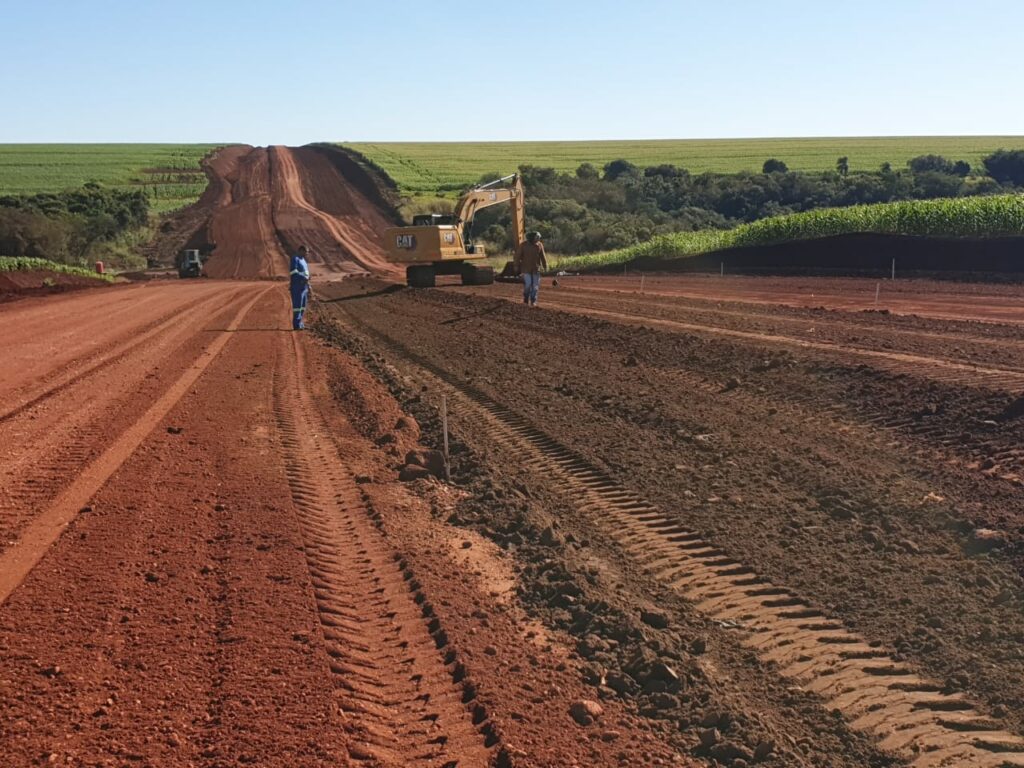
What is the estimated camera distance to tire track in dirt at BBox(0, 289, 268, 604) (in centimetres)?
655

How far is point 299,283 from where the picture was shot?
2275 centimetres

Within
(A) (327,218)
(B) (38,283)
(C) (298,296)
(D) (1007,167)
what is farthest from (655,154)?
(C) (298,296)

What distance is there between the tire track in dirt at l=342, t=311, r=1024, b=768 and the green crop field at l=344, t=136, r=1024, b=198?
74.7m

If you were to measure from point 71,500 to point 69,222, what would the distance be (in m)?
54.0

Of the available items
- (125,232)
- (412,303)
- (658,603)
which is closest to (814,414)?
(658,603)

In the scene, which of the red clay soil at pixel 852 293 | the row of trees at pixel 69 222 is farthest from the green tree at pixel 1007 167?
the row of trees at pixel 69 222

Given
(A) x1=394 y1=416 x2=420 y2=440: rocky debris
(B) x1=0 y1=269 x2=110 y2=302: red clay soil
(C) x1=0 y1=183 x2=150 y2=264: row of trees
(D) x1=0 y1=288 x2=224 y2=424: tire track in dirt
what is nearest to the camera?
(A) x1=394 y1=416 x2=420 y2=440: rocky debris

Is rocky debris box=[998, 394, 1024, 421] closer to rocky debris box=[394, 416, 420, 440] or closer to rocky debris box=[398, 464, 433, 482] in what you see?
rocky debris box=[398, 464, 433, 482]

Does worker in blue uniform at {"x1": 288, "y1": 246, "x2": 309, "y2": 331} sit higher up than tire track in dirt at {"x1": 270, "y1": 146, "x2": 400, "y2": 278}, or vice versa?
tire track in dirt at {"x1": 270, "y1": 146, "x2": 400, "y2": 278}

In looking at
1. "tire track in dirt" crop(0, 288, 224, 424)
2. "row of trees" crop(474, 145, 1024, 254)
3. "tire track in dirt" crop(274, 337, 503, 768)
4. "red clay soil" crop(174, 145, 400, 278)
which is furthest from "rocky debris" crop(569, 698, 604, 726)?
"row of trees" crop(474, 145, 1024, 254)

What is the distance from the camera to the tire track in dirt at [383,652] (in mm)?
4367

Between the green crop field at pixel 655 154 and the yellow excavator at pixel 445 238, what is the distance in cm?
4530

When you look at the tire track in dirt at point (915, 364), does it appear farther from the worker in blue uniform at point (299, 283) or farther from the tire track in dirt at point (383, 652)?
the worker in blue uniform at point (299, 283)

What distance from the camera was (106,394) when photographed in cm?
1393
